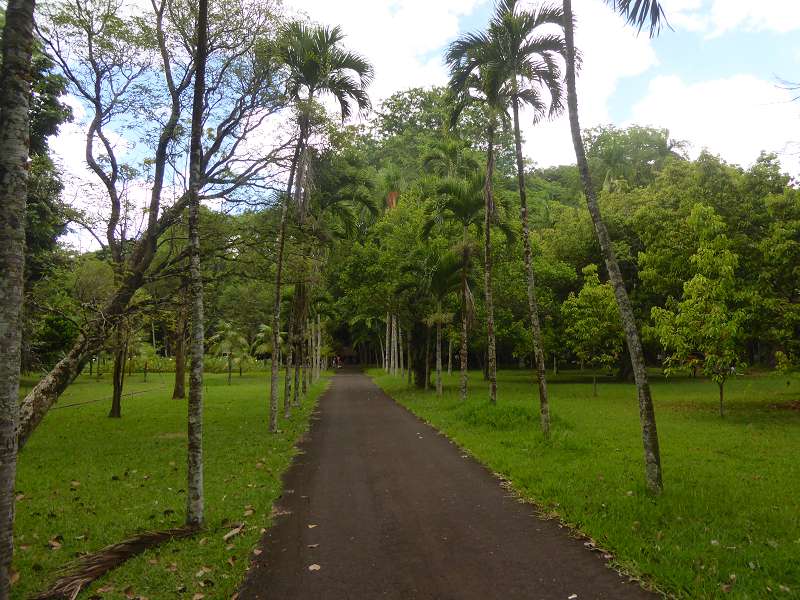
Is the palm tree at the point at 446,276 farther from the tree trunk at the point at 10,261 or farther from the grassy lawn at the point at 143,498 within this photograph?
the tree trunk at the point at 10,261

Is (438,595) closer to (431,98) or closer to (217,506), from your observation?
(217,506)

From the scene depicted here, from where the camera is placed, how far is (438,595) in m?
4.45

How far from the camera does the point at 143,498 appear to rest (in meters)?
7.70

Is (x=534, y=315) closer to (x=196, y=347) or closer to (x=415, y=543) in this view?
(x=415, y=543)

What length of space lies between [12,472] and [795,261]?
19.1 meters

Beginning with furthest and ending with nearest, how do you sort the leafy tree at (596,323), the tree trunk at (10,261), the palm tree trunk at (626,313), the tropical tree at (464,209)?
1. the leafy tree at (596,323)
2. the tropical tree at (464,209)
3. the palm tree trunk at (626,313)
4. the tree trunk at (10,261)

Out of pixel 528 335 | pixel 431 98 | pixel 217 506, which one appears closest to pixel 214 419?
pixel 217 506

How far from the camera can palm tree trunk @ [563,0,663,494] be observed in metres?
7.04

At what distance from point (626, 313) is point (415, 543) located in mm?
4221

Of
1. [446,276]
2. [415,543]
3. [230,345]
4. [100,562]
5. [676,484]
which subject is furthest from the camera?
[230,345]

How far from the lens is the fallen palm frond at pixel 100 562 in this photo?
4.54 meters

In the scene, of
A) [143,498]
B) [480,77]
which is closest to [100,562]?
[143,498]

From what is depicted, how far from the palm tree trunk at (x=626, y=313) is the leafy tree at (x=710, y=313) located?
9166mm

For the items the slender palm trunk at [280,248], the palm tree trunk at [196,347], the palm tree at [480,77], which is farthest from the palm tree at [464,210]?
the palm tree trunk at [196,347]
